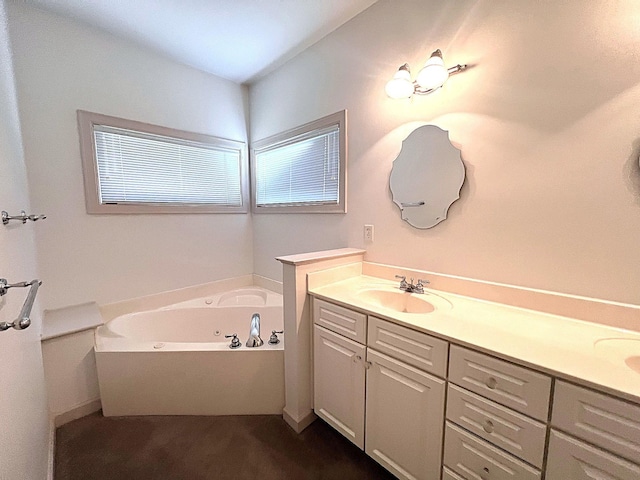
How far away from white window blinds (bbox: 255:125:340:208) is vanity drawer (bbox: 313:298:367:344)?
889mm

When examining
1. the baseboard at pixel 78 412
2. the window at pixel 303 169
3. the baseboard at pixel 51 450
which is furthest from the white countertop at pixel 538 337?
the baseboard at pixel 78 412

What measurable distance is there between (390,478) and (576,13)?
7.07 ft

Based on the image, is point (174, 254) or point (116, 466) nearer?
point (116, 466)

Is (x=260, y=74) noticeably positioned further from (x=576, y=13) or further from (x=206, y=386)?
(x=206, y=386)

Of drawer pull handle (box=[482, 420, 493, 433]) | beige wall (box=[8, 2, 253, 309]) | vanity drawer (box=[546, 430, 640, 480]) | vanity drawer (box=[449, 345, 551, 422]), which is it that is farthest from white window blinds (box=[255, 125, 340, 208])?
vanity drawer (box=[546, 430, 640, 480])

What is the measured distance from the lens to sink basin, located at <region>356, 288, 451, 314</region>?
1422mm

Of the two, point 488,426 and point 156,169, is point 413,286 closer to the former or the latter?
point 488,426

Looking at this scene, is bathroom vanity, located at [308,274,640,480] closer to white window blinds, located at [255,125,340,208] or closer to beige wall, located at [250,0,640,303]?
beige wall, located at [250,0,640,303]

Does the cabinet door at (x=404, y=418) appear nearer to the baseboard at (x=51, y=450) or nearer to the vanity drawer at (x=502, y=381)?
the vanity drawer at (x=502, y=381)

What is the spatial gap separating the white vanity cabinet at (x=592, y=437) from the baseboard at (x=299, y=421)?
3.81 feet

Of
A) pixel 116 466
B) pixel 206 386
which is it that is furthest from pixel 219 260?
pixel 116 466

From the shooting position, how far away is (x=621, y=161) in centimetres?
101

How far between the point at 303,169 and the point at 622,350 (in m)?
2.06

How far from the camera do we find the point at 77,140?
1.92 meters
